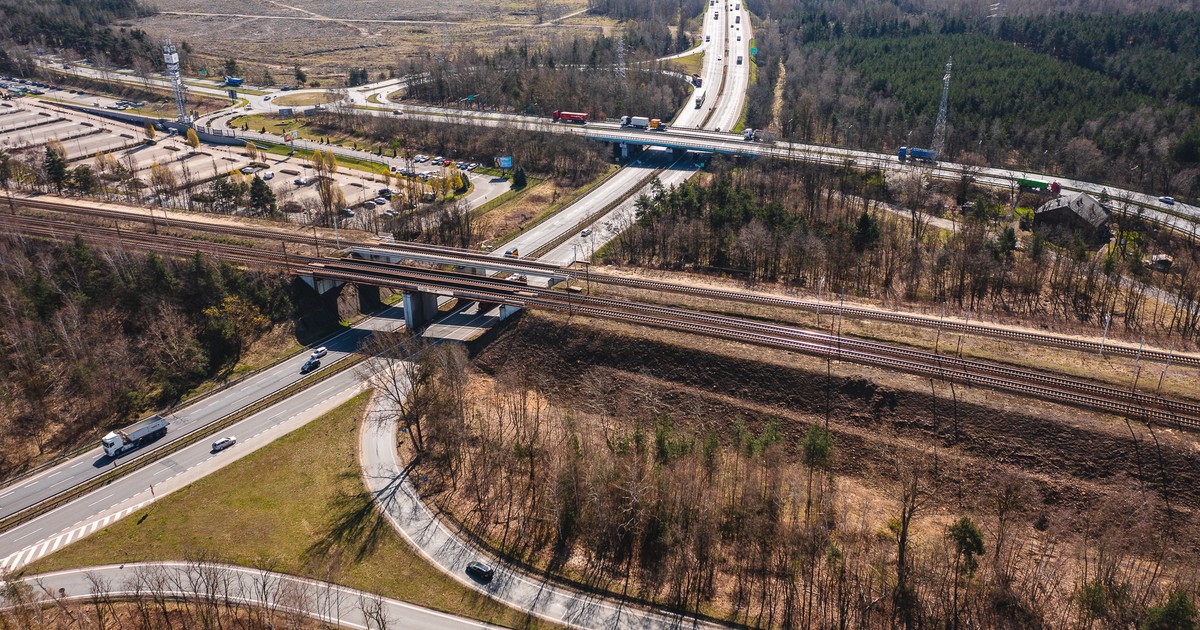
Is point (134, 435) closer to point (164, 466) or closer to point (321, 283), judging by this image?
point (164, 466)

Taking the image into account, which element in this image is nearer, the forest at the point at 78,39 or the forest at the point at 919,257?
the forest at the point at 919,257

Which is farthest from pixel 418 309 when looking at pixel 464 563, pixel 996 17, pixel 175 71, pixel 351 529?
pixel 996 17

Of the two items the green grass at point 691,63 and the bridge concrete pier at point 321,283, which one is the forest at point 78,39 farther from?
the bridge concrete pier at point 321,283

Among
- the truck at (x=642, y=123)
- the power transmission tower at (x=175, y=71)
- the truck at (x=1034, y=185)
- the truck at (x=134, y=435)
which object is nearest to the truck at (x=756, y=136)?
the truck at (x=642, y=123)

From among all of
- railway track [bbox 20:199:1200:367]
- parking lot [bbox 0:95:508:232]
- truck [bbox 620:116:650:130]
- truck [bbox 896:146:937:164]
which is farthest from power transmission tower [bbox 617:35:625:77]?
railway track [bbox 20:199:1200:367]

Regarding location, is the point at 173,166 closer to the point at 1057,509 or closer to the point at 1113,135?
the point at 1057,509

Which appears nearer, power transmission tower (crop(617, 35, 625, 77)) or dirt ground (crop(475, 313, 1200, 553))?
dirt ground (crop(475, 313, 1200, 553))

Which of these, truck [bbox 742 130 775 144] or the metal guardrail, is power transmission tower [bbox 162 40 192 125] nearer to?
the metal guardrail
